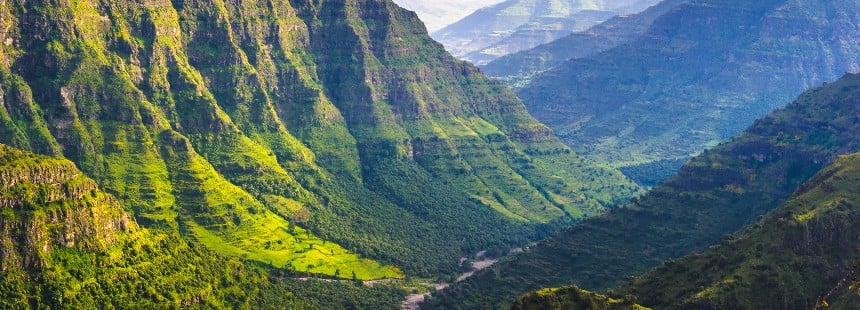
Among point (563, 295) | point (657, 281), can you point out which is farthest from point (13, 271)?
point (657, 281)

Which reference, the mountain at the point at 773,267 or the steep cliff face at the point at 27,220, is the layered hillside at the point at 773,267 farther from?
the steep cliff face at the point at 27,220

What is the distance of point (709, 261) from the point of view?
189 m

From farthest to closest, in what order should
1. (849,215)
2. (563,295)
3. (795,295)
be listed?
(849,215)
(795,295)
(563,295)

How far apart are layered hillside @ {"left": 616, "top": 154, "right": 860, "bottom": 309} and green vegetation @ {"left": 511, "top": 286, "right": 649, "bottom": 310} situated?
1267 inches

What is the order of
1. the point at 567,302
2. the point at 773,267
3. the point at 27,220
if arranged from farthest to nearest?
1. the point at 27,220
2. the point at 773,267
3. the point at 567,302

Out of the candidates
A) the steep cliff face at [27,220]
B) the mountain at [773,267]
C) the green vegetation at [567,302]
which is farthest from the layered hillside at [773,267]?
the steep cliff face at [27,220]

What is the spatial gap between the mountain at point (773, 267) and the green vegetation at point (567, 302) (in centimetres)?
3159

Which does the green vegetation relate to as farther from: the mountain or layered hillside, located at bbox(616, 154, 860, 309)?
layered hillside, located at bbox(616, 154, 860, 309)

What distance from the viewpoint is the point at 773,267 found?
180 metres

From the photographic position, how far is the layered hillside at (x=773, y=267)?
17538cm

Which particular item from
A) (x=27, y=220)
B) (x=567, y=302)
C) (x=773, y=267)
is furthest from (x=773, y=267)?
(x=27, y=220)

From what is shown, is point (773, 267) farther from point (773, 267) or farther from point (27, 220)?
point (27, 220)

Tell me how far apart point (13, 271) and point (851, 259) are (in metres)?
145

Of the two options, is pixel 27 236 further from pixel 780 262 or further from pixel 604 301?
pixel 780 262
